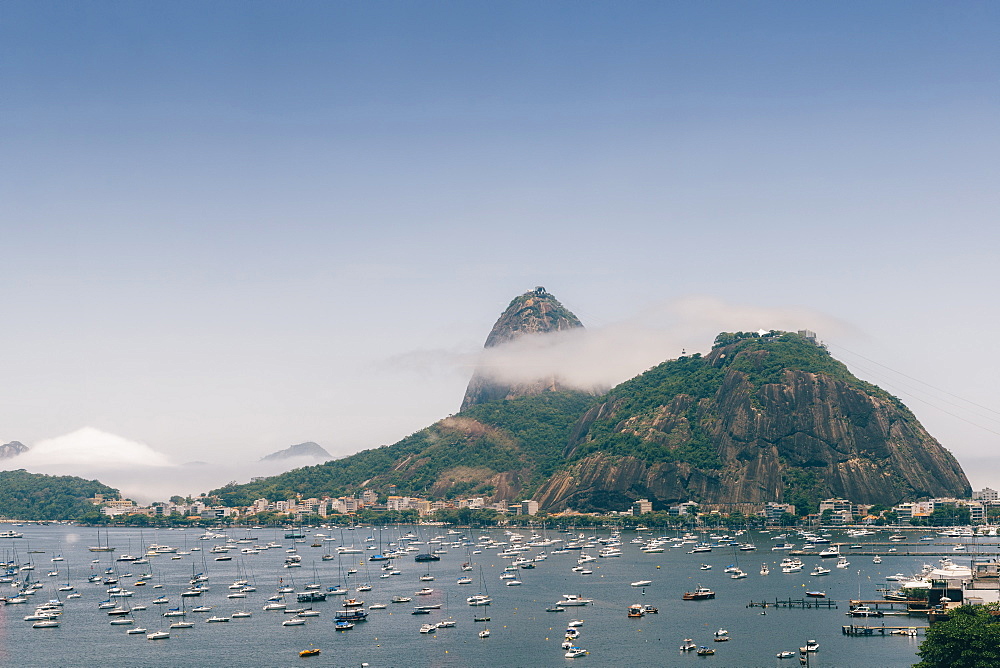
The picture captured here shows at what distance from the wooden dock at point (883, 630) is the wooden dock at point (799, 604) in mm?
15578

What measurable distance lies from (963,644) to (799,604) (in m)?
47.7

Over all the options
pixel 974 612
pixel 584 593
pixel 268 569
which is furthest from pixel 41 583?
pixel 974 612

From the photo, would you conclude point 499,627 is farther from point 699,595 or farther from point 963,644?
point 963,644

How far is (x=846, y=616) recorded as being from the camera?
115 metres

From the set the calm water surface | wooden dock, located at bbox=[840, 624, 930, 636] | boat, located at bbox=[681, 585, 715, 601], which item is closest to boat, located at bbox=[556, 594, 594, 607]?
the calm water surface

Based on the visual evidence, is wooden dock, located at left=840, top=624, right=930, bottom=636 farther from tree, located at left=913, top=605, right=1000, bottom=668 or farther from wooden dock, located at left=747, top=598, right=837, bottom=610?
tree, located at left=913, top=605, right=1000, bottom=668

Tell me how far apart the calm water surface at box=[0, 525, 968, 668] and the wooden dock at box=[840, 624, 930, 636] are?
Result: 1.24 m

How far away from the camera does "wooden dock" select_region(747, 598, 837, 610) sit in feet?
401

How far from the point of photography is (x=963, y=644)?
77.1 m

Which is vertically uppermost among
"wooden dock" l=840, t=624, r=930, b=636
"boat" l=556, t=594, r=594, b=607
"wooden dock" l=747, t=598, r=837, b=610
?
"boat" l=556, t=594, r=594, b=607

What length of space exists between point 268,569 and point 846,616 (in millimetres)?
101534

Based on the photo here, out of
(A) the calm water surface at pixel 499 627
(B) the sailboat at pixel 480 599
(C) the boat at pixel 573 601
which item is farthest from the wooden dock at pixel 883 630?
(B) the sailboat at pixel 480 599

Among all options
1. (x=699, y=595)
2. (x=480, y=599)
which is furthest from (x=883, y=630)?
(x=480, y=599)

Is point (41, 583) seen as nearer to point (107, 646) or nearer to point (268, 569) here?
point (268, 569)
